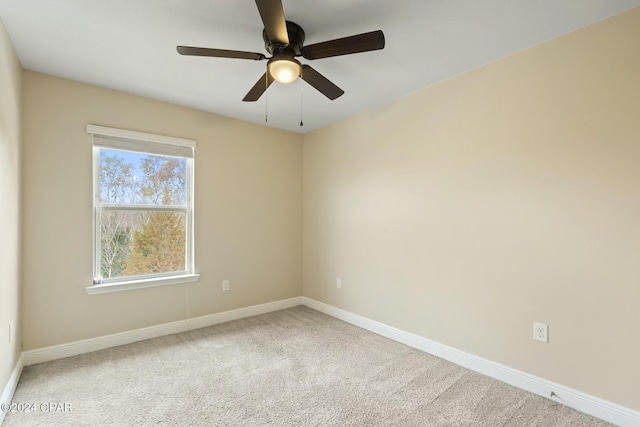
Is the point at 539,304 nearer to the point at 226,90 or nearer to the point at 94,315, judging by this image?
the point at 226,90

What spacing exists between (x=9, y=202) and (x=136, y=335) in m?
1.60

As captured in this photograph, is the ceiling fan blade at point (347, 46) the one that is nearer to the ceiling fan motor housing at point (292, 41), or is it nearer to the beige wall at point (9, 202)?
the ceiling fan motor housing at point (292, 41)

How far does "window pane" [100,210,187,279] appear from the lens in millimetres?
2881

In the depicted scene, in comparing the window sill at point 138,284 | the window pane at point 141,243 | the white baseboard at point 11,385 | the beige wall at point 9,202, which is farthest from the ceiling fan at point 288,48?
the white baseboard at point 11,385

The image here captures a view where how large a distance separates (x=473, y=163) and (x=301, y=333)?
2337 millimetres

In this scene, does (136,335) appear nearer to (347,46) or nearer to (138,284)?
(138,284)

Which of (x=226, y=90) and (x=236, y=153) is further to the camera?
(x=236, y=153)

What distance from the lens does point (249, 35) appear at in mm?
2023

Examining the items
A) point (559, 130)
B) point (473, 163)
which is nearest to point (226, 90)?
point (473, 163)

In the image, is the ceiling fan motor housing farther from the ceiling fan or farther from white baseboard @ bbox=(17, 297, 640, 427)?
white baseboard @ bbox=(17, 297, 640, 427)

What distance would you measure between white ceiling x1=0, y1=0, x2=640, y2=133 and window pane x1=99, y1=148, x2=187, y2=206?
2.16 ft

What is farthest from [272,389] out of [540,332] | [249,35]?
[249,35]

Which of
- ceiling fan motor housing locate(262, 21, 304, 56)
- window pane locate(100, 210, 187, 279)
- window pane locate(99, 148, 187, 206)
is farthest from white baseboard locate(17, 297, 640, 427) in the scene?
ceiling fan motor housing locate(262, 21, 304, 56)

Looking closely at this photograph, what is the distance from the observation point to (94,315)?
276cm
